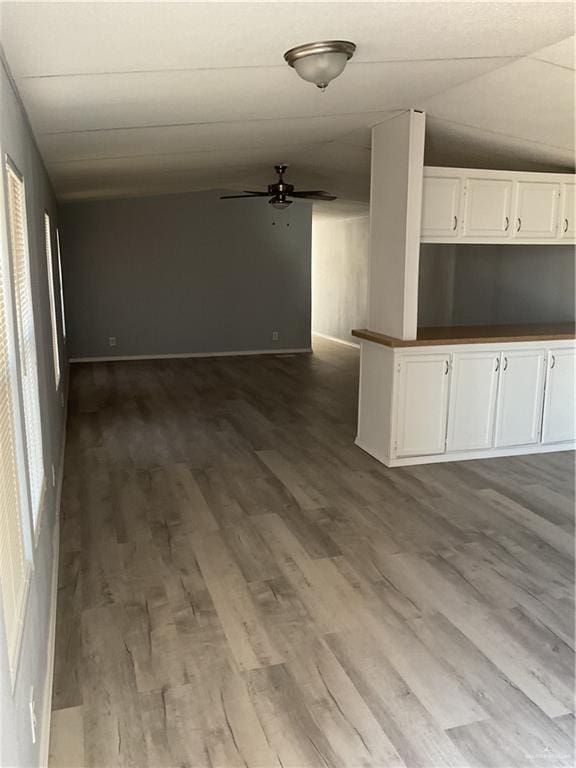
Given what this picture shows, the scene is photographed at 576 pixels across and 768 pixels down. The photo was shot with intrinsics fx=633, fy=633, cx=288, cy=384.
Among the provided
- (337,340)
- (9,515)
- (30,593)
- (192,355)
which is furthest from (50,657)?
(337,340)

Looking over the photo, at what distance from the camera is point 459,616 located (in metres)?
2.65

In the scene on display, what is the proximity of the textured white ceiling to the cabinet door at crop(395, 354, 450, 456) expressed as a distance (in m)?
1.62

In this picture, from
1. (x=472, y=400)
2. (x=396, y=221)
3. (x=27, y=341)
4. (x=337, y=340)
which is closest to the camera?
(x=27, y=341)

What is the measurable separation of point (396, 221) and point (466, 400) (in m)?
1.37

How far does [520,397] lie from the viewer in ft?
15.5

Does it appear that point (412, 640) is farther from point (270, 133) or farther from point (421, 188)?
point (270, 133)

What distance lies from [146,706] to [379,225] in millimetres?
3517

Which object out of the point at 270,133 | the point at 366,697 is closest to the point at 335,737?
the point at 366,697

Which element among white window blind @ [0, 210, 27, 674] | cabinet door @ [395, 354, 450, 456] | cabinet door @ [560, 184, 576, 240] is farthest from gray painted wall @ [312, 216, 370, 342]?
white window blind @ [0, 210, 27, 674]

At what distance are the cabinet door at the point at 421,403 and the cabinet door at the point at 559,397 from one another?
34.6 inches

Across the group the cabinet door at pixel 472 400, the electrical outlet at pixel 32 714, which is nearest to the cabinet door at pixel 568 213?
the cabinet door at pixel 472 400

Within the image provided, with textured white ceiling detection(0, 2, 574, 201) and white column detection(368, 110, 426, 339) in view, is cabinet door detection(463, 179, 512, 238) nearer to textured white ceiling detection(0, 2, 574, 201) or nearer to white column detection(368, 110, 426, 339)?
textured white ceiling detection(0, 2, 574, 201)

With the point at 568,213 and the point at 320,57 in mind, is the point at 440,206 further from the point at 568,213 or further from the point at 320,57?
the point at 320,57

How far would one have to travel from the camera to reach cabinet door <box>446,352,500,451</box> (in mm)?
4531
